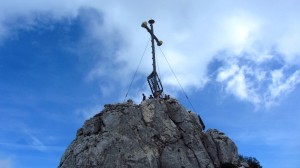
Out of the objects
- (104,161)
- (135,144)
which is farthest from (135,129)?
(104,161)

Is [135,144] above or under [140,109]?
under

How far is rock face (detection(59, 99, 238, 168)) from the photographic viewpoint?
125ft

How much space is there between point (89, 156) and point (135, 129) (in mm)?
5816

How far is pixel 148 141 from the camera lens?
40.1 meters

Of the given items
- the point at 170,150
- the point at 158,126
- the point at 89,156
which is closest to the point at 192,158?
the point at 170,150

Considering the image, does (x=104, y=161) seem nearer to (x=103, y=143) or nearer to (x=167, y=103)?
(x=103, y=143)

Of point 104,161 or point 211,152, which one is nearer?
point 104,161

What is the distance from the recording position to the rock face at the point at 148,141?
1502 inches

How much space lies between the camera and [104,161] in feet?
123

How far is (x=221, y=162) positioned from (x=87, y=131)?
1512cm

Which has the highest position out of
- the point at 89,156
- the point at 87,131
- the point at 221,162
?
the point at 87,131

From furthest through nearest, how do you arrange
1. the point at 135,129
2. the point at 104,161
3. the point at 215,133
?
1. the point at 215,133
2. the point at 135,129
3. the point at 104,161

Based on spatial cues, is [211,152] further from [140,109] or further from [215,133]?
[140,109]

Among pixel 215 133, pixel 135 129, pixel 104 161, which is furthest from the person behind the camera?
pixel 215 133
